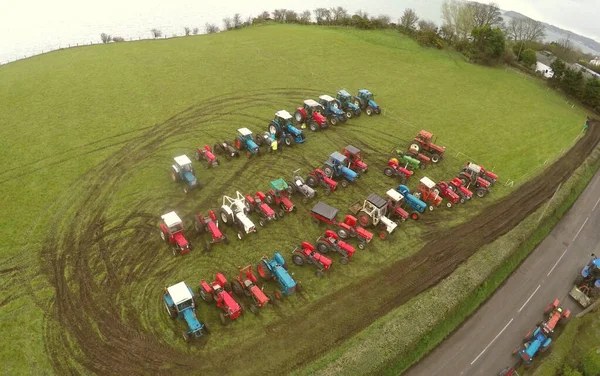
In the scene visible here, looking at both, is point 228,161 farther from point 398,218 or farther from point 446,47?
point 446,47

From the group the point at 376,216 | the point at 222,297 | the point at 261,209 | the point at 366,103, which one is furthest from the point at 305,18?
the point at 222,297

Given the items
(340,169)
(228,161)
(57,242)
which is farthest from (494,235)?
(57,242)

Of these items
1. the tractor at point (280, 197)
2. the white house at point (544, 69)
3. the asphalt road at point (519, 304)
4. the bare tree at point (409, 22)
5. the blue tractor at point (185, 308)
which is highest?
the bare tree at point (409, 22)

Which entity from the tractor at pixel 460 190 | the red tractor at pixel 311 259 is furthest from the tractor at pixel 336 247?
the tractor at pixel 460 190

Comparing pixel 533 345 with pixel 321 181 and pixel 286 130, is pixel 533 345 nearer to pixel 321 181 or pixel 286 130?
pixel 321 181

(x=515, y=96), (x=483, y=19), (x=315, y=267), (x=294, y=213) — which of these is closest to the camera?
(x=315, y=267)

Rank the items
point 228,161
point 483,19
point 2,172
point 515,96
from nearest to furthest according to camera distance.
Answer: point 2,172
point 228,161
point 515,96
point 483,19

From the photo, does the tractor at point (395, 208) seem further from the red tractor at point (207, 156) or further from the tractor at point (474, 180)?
the red tractor at point (207, 156)
